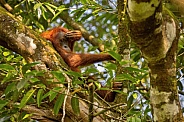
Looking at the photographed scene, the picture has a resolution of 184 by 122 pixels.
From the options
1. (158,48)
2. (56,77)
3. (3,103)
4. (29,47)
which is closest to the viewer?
(158,48)

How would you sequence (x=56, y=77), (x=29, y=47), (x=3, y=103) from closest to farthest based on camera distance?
(x=56, y=77) → (x=3, y=103) → (x=29, y=47)

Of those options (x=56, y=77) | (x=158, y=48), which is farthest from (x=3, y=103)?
(x=158, y=48)

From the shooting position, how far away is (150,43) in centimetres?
164

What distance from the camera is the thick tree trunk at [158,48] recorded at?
150 centimetres

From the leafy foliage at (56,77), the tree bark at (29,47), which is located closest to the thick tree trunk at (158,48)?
the leafy foliage at (56,77)

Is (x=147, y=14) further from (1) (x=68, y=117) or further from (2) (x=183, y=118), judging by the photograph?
(1) (x=68, y=117)

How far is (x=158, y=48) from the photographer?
5.57 ft

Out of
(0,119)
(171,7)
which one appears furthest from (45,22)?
(171,7)

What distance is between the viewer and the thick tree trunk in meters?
1.50

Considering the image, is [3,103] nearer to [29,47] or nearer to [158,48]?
[29,47]

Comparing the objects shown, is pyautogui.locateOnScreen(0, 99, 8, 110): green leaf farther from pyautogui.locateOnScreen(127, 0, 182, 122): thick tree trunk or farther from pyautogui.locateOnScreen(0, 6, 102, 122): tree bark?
pyautogui.locateOnScreen(127, 0, 182, 122): thick tree trunk

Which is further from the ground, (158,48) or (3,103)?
(158,48)

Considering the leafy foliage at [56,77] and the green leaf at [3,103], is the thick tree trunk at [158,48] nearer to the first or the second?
the leafy foliage at [56,77]

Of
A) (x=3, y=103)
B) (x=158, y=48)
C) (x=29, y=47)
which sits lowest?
(x=3, y=103)
